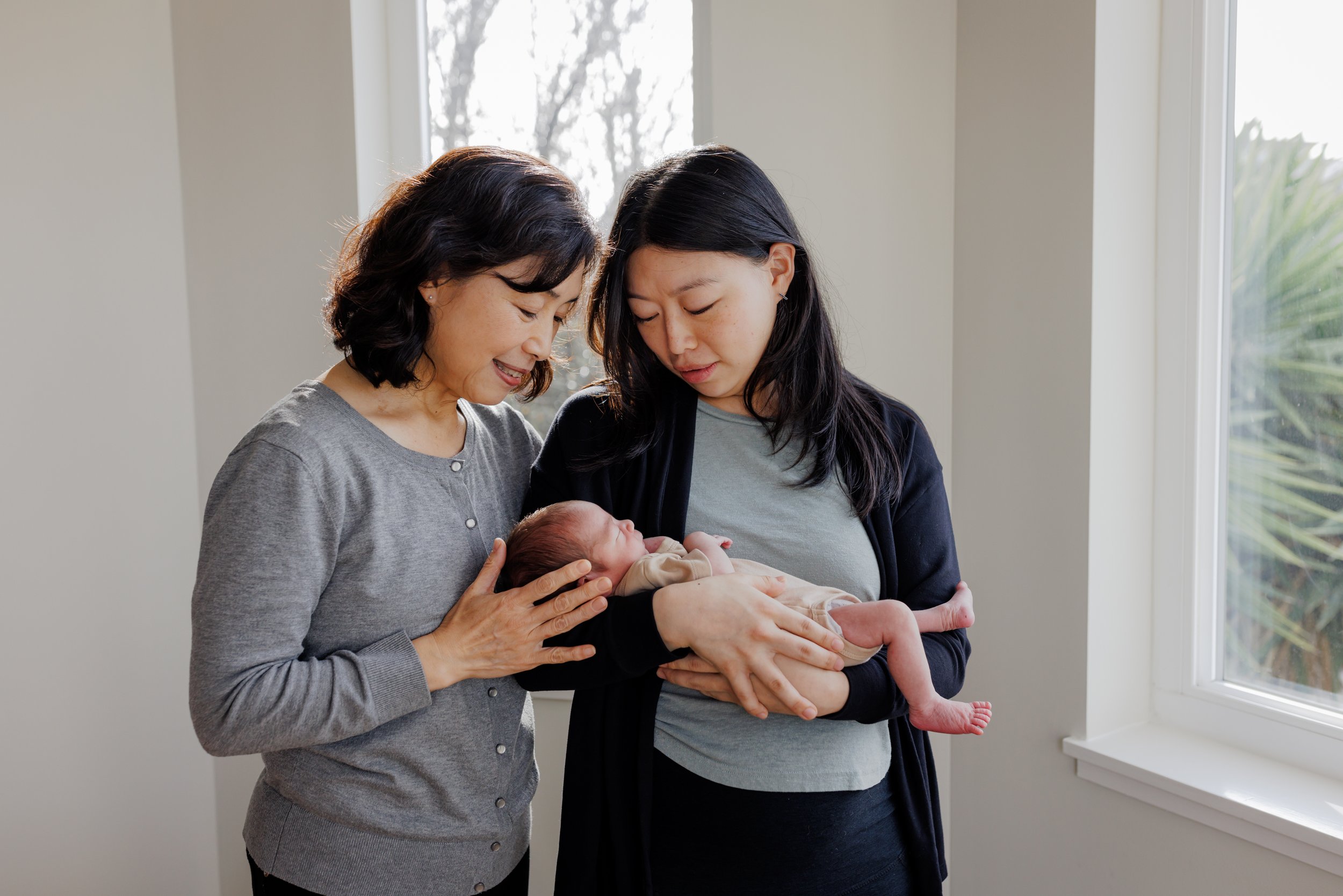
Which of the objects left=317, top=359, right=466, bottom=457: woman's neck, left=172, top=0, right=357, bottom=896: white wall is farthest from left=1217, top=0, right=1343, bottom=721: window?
left=172, top=0, right=357, bottom=896: white wall

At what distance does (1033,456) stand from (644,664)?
4.22 feet

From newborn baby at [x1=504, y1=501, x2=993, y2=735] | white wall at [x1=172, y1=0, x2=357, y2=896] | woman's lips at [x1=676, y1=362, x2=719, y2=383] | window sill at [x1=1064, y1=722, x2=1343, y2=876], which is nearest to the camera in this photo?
newborn baby at [x1=504, y1=501, x2=993, y2=735]

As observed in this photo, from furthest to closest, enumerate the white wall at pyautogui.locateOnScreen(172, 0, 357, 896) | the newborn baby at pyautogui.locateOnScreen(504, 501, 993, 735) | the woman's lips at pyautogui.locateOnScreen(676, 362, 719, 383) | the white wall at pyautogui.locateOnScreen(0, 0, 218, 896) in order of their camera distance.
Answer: the white wall at pyautogui.locateOnScreen(172, 0, 357, 896) < the white wall at pyautogui.locateOnScreen(0, 0, 218, 896) < the woman's lips at pyautogui.locateOnScreen(676, 362, 719, 383) < the newborn baby at pyautogui.locateOnScreen(504, 501, 993, 735)

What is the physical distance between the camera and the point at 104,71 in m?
2.28

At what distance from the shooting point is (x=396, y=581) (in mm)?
1231

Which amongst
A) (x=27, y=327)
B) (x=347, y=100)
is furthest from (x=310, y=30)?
(x=27, y=327)

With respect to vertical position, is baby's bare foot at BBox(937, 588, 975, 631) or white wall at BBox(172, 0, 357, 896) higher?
white wall at BBox(172, 0, 357, 896)

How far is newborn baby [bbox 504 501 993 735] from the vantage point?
123 centimetres

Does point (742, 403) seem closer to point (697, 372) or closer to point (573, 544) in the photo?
point (697, 372)

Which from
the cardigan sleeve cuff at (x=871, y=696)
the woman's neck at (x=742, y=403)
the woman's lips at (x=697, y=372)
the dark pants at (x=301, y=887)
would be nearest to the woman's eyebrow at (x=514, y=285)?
the woman's lips at (x=697, y=372)

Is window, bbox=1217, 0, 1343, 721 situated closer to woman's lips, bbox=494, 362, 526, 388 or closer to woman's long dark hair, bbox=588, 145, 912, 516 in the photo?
woman's long dark hair, bbox=588, 145, 912, 516

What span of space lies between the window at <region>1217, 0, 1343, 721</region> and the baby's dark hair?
1.53m

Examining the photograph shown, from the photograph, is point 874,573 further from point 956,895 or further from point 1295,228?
point 956,895

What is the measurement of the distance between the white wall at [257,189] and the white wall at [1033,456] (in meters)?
1.64
